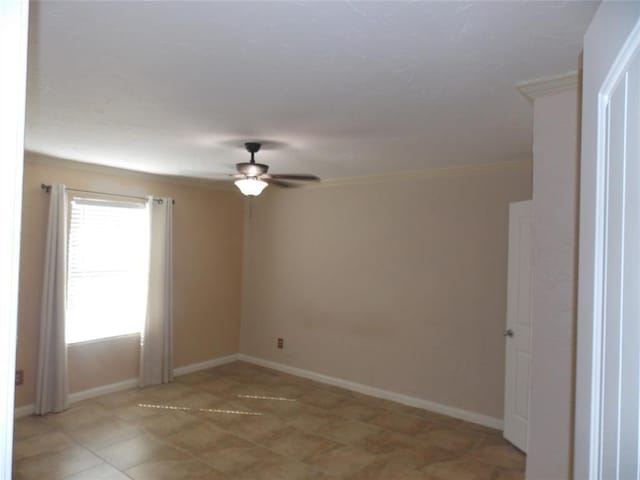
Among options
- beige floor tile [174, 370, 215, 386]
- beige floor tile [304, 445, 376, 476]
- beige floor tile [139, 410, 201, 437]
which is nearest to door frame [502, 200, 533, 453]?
beige floor tile [304, 445, 376, 476]

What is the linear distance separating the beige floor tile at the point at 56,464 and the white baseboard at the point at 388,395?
2606 millimetres

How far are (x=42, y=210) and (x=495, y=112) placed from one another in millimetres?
4083

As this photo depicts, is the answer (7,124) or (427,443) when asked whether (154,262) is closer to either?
(427,443)

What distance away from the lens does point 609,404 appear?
731mm

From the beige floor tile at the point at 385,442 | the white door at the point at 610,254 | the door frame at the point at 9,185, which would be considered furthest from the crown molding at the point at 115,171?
the white door at the point at 610,254

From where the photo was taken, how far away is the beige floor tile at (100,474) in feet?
9.79

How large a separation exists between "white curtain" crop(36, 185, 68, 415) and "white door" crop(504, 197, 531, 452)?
4.19m

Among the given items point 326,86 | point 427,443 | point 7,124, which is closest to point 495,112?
point 326,86

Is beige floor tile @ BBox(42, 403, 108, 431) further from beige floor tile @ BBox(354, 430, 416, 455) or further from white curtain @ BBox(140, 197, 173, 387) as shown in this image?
beige floor tile @ BBox(354, 430, 416, 455)

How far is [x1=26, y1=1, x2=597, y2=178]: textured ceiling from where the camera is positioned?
148 centimetres

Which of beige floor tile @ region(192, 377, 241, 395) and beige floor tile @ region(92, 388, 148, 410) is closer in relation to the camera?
beige floor tile @ region(92, 388, 148, 410)

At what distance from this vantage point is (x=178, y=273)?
5320 millimetres

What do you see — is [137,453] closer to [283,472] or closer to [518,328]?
[283,472]

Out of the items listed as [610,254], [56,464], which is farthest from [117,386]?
[610,254]
